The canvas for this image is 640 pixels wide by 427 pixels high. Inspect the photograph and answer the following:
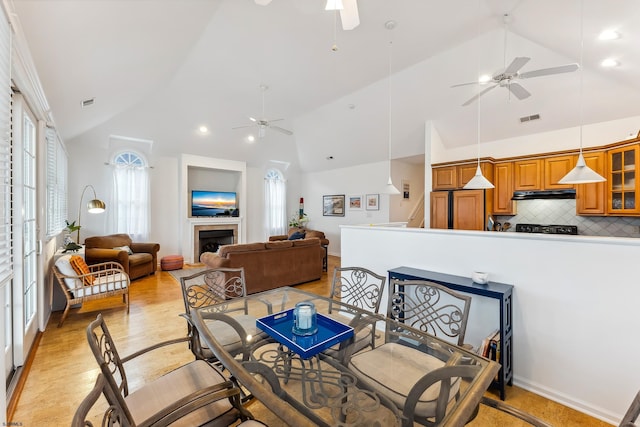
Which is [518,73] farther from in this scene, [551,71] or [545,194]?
[545,194]

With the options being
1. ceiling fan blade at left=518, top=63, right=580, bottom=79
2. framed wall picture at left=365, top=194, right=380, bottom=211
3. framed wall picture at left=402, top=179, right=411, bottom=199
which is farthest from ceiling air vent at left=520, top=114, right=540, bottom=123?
framed wall picture at left=365, top=194, right=380, bottom=211

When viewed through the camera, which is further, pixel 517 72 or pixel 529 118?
pixel 529 118

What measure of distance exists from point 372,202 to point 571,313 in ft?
18.1

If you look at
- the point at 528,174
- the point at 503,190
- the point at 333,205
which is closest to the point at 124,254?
the point at 333,205

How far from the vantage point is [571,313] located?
2025 mm

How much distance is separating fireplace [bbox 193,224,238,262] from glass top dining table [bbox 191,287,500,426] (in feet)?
18.4

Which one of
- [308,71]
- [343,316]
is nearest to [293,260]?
[343,316]

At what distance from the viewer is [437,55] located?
445 centimetres

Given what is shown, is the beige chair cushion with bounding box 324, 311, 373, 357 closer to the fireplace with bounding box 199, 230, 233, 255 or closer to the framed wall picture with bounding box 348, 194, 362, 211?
the framed wall picture with bounding box 348, 194, 362, 211

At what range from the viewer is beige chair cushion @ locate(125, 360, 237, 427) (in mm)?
1248

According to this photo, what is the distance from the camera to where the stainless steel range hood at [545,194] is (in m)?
4.29

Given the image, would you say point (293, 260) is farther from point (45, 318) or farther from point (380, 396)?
point (380, 396)

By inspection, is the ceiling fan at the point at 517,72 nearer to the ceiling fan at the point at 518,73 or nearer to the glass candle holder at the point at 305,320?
the ceiling fan at the point at 518,73

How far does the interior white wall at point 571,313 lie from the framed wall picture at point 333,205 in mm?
5702
